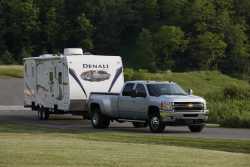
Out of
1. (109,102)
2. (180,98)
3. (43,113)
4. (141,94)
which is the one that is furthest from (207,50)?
(180,98)

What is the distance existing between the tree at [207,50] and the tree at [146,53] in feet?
24.1

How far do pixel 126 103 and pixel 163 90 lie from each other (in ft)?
5.33

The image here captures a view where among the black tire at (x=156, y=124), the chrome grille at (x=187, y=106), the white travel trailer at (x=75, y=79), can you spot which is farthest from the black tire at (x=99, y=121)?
the chrome grille at (x=187, y=106)

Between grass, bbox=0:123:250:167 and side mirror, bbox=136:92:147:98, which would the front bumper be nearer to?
side mirror, bbox=136:92:147:98

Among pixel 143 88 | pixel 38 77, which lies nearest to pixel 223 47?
pixel 38 77

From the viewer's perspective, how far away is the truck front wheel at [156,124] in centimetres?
2698

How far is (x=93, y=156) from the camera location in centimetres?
1548

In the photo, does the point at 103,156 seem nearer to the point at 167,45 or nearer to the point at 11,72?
the point at 11,72

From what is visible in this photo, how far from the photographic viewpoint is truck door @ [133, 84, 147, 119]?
27.9 meters

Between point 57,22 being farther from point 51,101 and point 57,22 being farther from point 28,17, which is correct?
point 51,101

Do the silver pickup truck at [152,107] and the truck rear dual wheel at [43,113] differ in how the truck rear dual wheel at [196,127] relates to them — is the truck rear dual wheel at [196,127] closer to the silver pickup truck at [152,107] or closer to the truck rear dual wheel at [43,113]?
the silver pickup truck at [152,107]

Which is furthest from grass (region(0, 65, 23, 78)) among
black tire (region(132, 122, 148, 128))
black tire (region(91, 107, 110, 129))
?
black tire (region(132, 122, 148, 128))

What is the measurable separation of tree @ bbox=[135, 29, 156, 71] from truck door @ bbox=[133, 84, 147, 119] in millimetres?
90053

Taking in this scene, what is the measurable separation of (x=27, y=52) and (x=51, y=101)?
88.1 m
